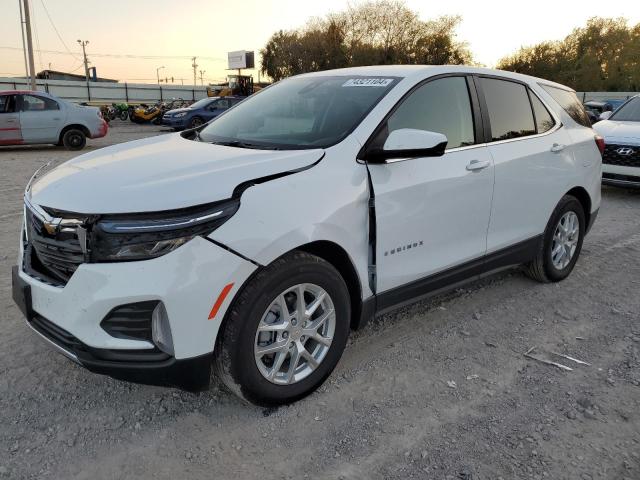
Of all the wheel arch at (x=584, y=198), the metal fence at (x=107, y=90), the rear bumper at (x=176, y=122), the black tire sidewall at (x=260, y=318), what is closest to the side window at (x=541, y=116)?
the wheel arch at (x=584, y=198)

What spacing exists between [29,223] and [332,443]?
6.24ft

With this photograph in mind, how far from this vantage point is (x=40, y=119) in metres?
13.8

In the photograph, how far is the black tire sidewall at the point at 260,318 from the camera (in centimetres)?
248

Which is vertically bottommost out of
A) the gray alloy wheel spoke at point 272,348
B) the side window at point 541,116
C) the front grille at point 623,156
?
the gray alloy wheel spoke at point 272,348

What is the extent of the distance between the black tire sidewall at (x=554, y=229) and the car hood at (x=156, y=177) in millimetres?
2455

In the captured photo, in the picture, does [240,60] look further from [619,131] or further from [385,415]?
[385,415]

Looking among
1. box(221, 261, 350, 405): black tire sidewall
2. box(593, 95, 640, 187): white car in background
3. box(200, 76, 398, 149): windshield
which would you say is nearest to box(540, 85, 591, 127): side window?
box(200, 76, 398, 149): windshield

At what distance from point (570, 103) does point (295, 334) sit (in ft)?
11.6

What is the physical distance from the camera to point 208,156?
9.44 ft

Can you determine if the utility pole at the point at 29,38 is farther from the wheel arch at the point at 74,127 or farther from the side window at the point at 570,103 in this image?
the side window at the point at 570,103

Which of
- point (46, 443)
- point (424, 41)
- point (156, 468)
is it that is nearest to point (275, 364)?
point (156, 468)

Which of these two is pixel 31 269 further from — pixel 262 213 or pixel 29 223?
pixel 262 213

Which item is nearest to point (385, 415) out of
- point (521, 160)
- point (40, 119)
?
point (521, 160)

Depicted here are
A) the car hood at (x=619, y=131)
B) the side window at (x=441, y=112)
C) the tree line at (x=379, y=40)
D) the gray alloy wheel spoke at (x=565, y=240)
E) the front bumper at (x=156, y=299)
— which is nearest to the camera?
the front bumper at (x=156, y=299)
